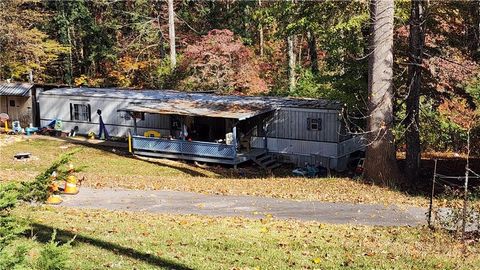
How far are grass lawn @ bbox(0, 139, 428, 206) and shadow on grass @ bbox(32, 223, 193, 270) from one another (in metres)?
2.28

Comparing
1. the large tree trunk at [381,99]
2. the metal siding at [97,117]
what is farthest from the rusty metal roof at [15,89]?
the large tree trunk at [381,99]

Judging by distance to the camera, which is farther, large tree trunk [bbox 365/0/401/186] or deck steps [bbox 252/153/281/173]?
deck steps [bbox 252/153/281/173]

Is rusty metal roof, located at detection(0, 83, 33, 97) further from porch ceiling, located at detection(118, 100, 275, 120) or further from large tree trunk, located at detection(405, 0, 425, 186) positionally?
large tree trunk, located at detection(405, 0, 425, 186)

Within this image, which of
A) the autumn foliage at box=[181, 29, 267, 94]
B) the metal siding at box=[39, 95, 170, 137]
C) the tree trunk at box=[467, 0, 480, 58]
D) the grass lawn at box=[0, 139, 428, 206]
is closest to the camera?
the grass lawn at box=[0, 139, 428, 206]

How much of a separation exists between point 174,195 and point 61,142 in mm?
16824

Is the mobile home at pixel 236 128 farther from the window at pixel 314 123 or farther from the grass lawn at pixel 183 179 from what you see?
the grass lawn at pixel 183 179

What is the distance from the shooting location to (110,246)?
31.4ft

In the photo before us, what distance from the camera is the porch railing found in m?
25.4

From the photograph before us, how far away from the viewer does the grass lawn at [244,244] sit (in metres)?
8.67

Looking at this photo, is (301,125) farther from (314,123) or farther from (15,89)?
(15,89)

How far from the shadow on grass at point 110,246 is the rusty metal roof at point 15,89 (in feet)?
83.8

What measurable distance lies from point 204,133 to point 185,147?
2282 millimetres

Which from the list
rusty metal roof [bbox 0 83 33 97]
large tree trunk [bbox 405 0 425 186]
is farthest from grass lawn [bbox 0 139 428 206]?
rusty metal roof [bbox 0 83 33 97]

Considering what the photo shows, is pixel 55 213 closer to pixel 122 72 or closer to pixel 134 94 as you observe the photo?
pixel 134 94
